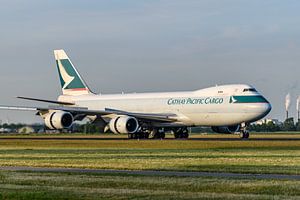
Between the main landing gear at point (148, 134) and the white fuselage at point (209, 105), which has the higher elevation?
the white fuselage at point (209, 105)

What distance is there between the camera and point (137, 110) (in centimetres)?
8038

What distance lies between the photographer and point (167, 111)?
7706 cm

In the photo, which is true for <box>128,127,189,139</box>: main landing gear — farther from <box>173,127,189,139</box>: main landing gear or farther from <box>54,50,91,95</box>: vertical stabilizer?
<box>54,50,91,95</box>: vertical stabilizer

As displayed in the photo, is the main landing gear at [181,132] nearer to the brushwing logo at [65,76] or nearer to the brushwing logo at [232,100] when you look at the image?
the brushwing logo at [232,100]

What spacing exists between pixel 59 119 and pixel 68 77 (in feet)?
54.2

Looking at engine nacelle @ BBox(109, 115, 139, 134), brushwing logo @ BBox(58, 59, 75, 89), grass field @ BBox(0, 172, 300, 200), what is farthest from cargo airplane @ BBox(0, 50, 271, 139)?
grass field @ BBox(0, 172, 300, 200)

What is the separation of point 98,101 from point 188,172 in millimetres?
55530

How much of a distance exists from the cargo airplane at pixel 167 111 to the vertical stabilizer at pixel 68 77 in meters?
3.40

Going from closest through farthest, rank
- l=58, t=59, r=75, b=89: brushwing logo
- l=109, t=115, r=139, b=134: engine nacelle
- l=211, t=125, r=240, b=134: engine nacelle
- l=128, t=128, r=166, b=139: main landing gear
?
1. l=109, t=115, r=139, b=134: engine nacelle
2. l=128, t=128, r=166, b=139: main landing gear
3. l=211, t=125, r=240, b=134: engine nacelle
4. l=58, t=59, r=75, b=89: brushwing logo

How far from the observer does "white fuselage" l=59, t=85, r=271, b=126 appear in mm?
71438

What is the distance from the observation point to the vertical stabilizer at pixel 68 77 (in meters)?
89.0

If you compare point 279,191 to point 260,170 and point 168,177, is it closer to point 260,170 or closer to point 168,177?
point 168,177

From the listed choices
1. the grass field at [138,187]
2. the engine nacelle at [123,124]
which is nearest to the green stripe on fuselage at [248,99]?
the engine nacelle at [123,124]

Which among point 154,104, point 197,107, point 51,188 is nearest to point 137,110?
point 154,104
